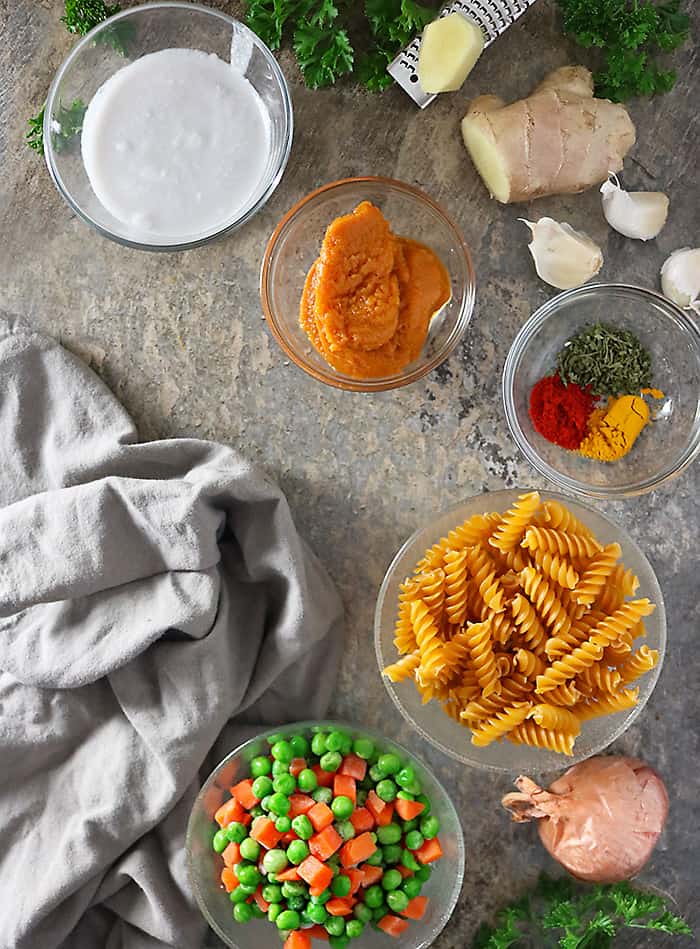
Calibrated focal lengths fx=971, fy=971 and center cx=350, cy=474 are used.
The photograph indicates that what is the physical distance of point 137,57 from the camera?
249cm

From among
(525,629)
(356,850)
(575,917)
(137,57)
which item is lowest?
(575,917)

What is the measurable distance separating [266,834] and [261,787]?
0.34 feet

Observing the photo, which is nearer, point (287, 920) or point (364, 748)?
point (287, 920)

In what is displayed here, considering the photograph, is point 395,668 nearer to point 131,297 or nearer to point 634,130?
point 131,297

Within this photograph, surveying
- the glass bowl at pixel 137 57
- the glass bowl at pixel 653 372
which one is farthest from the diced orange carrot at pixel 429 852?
the glass bowl at pixel 137 57

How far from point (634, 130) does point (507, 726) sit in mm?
1527

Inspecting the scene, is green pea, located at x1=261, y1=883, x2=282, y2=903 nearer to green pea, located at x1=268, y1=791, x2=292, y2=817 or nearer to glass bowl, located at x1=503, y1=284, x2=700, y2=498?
green pea, located at x1=268, y1=791, x2=292, y2=817

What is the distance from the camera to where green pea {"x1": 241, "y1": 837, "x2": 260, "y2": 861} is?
2211mm

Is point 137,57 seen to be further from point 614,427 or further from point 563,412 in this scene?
point 614,427

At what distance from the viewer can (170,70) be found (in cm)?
243

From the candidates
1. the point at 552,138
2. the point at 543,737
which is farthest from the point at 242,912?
the point at 552,138

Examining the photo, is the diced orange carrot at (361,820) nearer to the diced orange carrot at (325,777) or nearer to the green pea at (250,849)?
the diced orange carrot at (325,777)

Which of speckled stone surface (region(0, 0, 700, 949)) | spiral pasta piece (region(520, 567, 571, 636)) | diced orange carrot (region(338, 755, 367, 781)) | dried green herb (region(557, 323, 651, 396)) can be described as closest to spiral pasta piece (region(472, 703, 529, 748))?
spiral pasta piece (region(520, 567, 571, 636))

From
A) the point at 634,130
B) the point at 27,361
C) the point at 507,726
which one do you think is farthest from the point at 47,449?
the point at 634,130
